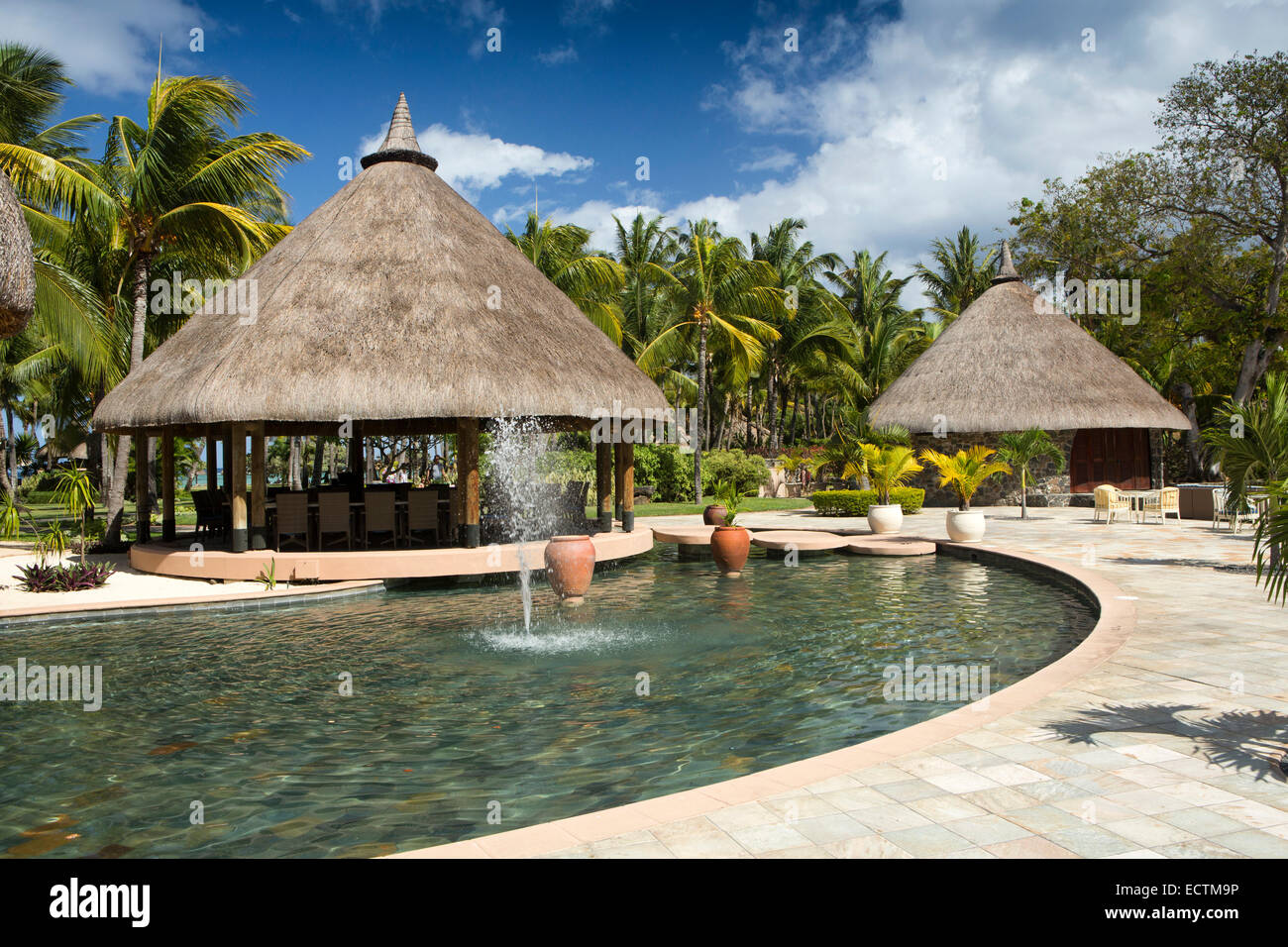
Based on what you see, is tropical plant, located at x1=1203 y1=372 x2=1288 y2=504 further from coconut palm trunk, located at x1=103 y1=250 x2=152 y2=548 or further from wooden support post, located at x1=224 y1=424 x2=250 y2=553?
coconut palm trunk, located at x1=103 y1=250 x2=152 y2=548

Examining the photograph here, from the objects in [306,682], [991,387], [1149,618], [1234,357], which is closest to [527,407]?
[306,682]

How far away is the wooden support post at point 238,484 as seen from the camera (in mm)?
12562

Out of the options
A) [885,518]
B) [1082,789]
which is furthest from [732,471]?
[1082,789]

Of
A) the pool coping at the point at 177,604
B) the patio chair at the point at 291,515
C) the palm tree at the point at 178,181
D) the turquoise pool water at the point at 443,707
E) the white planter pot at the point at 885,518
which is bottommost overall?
the turquoise pool water at the point at 443,707

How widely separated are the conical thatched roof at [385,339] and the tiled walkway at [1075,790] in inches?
358

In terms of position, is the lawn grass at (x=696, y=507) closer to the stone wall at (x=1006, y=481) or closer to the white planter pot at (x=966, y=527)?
the stone wall at (x=1006, y=481)

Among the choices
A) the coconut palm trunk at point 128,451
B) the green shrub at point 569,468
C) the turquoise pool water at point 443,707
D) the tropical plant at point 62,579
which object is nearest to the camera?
the turquoise pool water at point 443,707

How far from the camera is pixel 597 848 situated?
337 cm

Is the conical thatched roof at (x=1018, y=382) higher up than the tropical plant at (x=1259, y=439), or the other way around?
the conical thatched roof at (x=1018, y=382)

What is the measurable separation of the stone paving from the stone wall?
774 inches

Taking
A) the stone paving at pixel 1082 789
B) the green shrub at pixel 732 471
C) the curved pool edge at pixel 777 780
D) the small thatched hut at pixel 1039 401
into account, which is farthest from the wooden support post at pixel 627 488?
the green shrub at pixel 732 471

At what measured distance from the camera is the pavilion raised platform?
12070 millimetres

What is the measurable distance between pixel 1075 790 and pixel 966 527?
12322 mm
